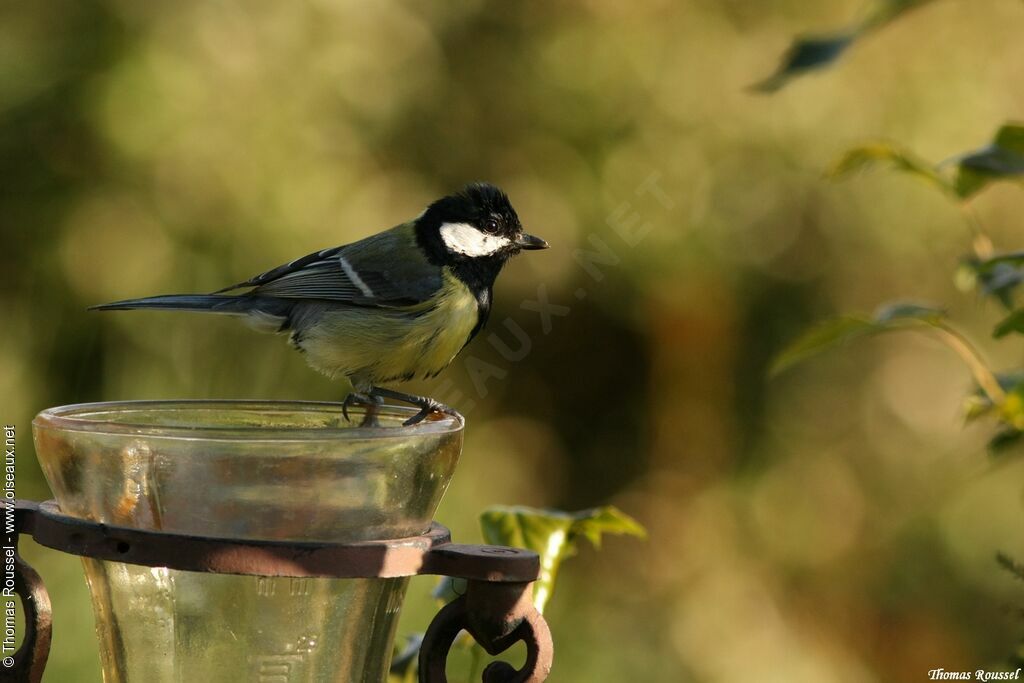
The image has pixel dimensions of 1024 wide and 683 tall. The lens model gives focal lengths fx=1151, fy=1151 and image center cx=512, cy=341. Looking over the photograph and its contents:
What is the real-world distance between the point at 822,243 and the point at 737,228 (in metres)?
0.27

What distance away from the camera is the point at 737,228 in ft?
10.7

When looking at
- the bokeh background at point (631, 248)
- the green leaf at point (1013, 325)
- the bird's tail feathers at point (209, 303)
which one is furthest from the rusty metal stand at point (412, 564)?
the bokeh background at point (631, 248)

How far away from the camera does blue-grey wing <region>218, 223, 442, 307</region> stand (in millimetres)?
1779

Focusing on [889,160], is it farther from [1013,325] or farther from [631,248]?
[631,248]

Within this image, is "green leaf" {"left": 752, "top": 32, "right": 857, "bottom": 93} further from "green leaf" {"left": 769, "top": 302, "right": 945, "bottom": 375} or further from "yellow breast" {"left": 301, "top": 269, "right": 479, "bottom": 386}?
"yellow breast" {"left": 301, "top": 269, "right": 479, "bottom": 386}

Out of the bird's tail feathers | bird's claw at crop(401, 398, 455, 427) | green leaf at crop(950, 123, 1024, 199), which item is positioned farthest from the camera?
the bird's tail feathers

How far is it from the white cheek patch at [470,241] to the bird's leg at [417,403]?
0.26 metres

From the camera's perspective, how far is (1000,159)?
957 millimetres

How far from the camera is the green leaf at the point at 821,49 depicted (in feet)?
2.76

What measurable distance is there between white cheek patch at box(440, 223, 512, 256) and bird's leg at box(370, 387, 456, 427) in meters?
0.26

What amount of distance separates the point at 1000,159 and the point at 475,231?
0.97 m

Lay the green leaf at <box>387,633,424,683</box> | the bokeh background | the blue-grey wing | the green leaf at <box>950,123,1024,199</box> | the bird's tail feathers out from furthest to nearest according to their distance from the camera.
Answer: the bokeh background
the blue-grey wing
the bird's tail feathers
the green leaf at <box>387,633,424,683</box>
the green leaf at <box>950,123,1024,199</box>

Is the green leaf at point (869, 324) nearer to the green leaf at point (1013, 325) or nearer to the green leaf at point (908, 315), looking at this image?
the green leaf at point (908, 315)

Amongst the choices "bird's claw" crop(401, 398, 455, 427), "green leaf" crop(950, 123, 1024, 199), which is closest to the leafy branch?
"bird's claw" crop(401, 398, 455, 427)
